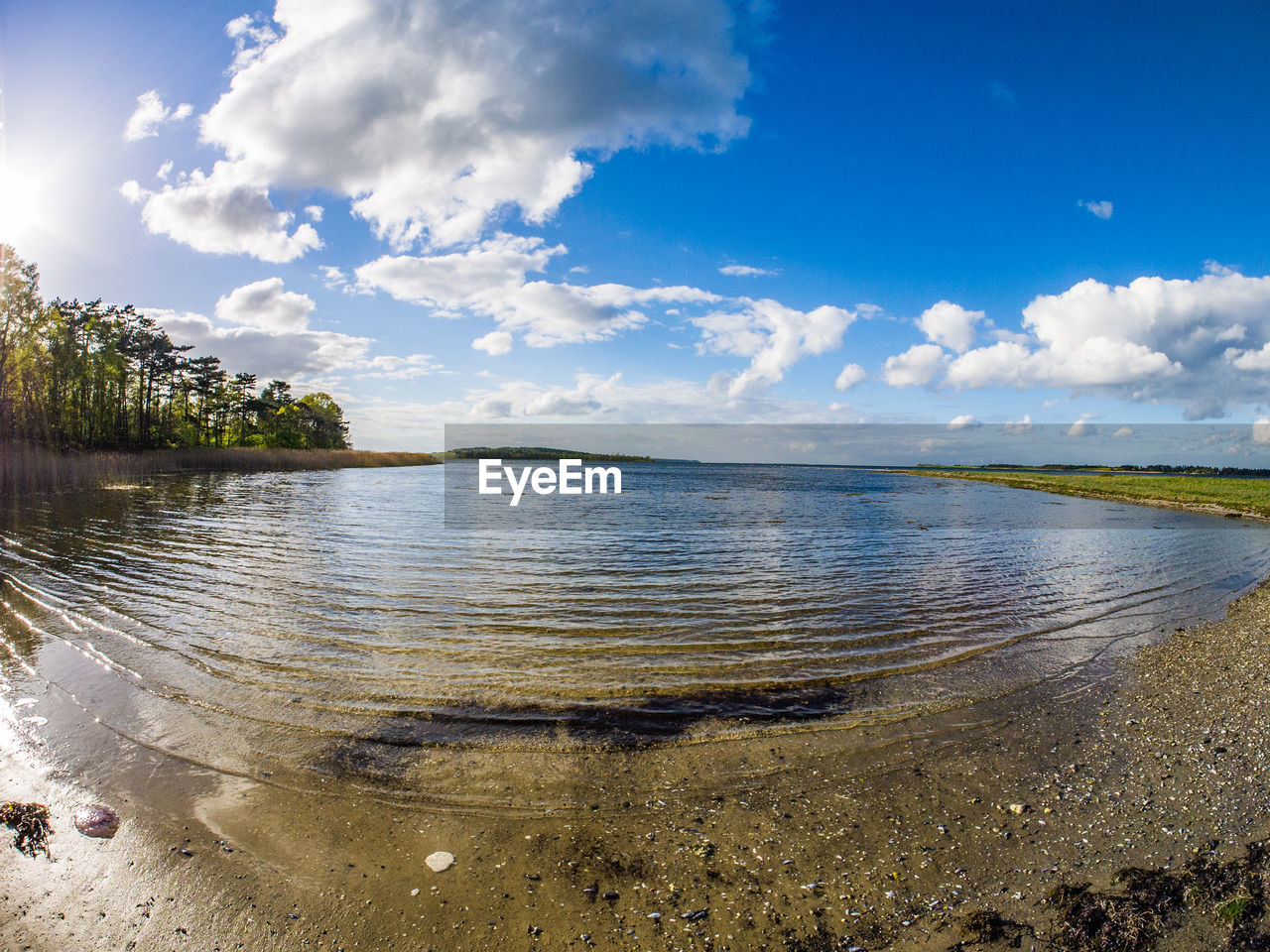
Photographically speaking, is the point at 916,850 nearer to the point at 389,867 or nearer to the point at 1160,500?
the point at 389,867

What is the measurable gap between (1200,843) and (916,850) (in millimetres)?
2666

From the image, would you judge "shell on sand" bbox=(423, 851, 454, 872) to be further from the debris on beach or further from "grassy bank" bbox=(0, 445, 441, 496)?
"grassy bank" bbox=(0, 445, 441, 496)

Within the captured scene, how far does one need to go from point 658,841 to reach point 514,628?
7817 mm

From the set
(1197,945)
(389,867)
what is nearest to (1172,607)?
(1197,945)

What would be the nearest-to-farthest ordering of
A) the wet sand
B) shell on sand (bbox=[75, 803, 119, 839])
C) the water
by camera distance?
the wet sand < shell on sand (bbox=[75, 803, 119, 839]) < the water

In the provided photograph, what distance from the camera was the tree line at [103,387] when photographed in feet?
152

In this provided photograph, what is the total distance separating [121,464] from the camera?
51938mm

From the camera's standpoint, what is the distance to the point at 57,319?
167 feet

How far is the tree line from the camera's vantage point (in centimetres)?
4644

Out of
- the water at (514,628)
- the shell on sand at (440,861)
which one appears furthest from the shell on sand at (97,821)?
the shell on sand at (440,861)

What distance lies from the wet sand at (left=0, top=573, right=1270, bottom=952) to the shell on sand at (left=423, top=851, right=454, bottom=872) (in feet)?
0.35

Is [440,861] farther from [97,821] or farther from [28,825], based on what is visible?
[28,825]

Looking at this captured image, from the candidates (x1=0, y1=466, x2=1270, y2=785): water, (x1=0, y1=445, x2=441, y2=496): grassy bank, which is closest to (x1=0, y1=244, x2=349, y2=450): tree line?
(x1=0, y1=445, x2=441, y2=496): grassy bank

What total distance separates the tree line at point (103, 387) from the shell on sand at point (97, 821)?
57938mm
